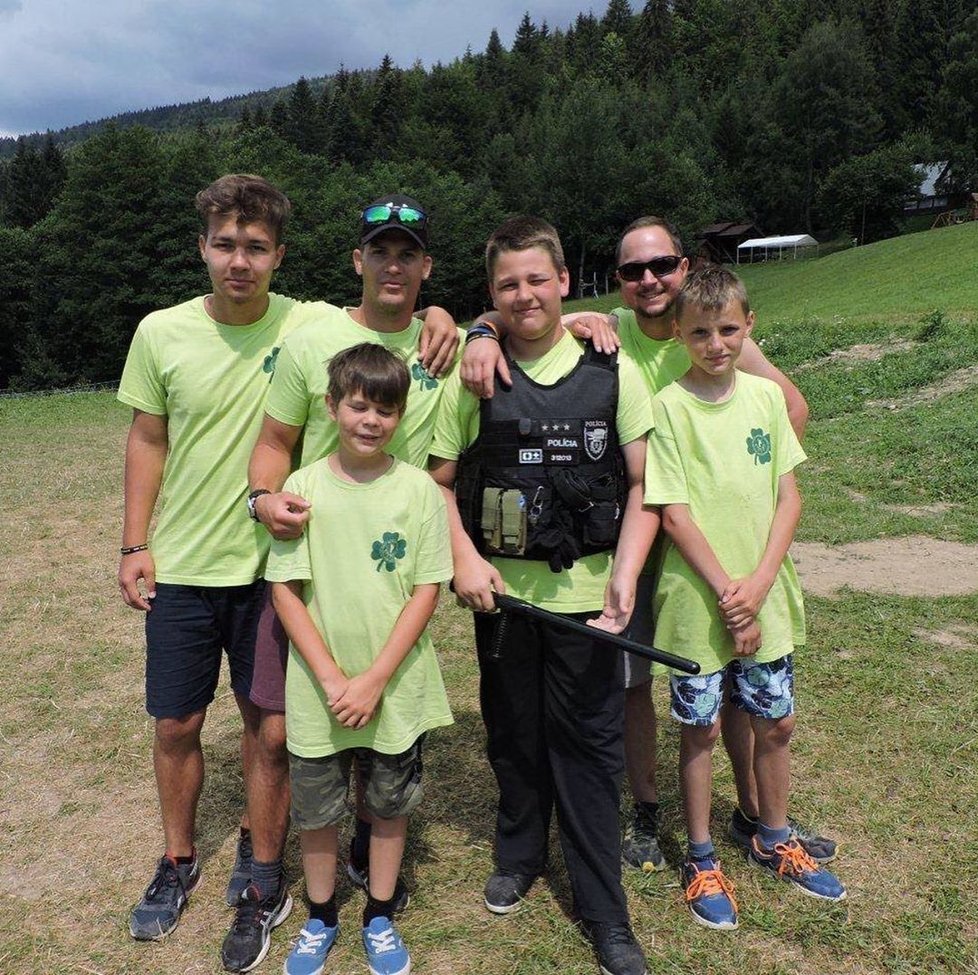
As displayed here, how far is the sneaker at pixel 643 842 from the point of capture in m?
3.52

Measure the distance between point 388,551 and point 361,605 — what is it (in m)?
0.21

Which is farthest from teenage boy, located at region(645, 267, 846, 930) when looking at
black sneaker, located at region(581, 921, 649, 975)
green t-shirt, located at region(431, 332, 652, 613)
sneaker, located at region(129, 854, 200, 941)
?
sneaker, located at region(129, 854, 200, 941)

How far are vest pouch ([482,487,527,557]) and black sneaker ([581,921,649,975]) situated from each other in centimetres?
138

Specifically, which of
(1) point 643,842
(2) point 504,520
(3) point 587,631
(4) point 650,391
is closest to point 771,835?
(1) point 643,842

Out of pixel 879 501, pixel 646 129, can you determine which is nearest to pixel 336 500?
pixel 879 501

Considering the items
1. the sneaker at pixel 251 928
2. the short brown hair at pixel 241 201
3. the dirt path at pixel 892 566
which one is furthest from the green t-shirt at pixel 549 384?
the dirt path at pixel 892 566

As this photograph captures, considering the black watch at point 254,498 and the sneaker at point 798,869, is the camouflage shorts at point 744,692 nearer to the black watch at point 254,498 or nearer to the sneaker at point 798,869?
the sneaker at point 798,869

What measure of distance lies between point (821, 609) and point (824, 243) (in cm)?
7104

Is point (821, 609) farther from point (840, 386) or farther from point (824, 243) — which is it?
point (824, 243)

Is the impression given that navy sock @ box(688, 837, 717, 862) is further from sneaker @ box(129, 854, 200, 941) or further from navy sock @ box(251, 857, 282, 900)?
sneaker @ box(129, 854, 200, 941)

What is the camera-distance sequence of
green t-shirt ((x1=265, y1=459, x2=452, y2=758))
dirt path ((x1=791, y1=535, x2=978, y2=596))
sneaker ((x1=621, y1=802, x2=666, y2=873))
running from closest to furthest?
green t-shirt ((x1=265, y1=459, x2=452, y2=758)) < sneaker ((x1=621, y1=802, x2=666, y2=873)) < dirt path ((x1=791, y1=535, x2=978, y2=596))

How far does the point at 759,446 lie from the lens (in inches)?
124

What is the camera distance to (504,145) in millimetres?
89625

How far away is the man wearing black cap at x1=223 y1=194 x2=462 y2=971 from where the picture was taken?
3018 mm
